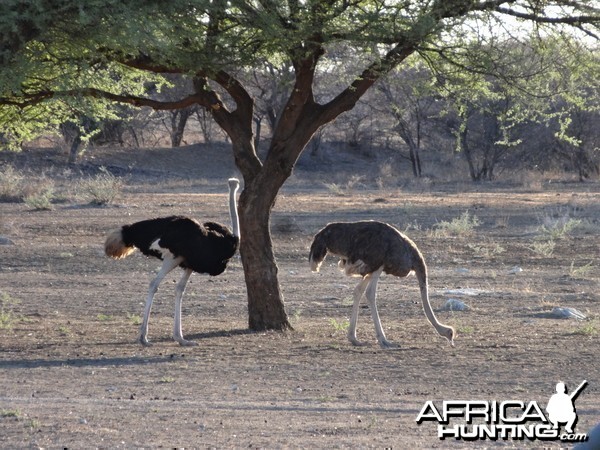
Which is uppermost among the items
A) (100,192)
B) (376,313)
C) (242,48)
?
(242,48)

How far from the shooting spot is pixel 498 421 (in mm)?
8062

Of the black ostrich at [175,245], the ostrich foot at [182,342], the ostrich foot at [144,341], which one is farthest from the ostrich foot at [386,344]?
the ostrich foot at [144,341]

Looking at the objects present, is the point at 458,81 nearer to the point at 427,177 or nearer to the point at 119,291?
the point at 119,291

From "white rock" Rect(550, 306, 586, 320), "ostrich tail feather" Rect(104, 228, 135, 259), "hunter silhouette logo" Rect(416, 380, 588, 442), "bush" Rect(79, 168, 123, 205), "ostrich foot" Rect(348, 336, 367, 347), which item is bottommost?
"ostrich foot" Rect(348, 336, 367, 347)

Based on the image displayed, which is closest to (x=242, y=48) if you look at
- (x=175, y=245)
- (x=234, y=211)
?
(x=234, y=211)

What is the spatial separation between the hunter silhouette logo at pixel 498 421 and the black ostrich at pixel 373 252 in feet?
10.7

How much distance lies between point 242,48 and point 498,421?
592 cm

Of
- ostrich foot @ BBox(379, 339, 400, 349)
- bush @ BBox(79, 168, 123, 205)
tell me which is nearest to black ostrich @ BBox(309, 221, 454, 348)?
ostrich foot @ BBox(379, 339, 400, 349)

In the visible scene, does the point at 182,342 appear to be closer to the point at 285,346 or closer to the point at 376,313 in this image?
the point at 285,346

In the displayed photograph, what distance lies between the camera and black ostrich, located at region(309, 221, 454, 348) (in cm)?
1195

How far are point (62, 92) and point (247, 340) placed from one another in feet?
11.1

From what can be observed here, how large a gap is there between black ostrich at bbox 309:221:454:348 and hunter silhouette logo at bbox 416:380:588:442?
3.26 meters

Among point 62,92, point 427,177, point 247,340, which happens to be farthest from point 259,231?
point 427,177

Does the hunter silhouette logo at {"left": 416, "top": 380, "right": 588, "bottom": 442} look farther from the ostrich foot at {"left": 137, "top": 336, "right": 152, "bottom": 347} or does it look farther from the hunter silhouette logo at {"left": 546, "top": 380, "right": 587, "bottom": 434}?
the ostrich foot at {"left": 137, "top": 336, "right": 152, "bottom": 347}
